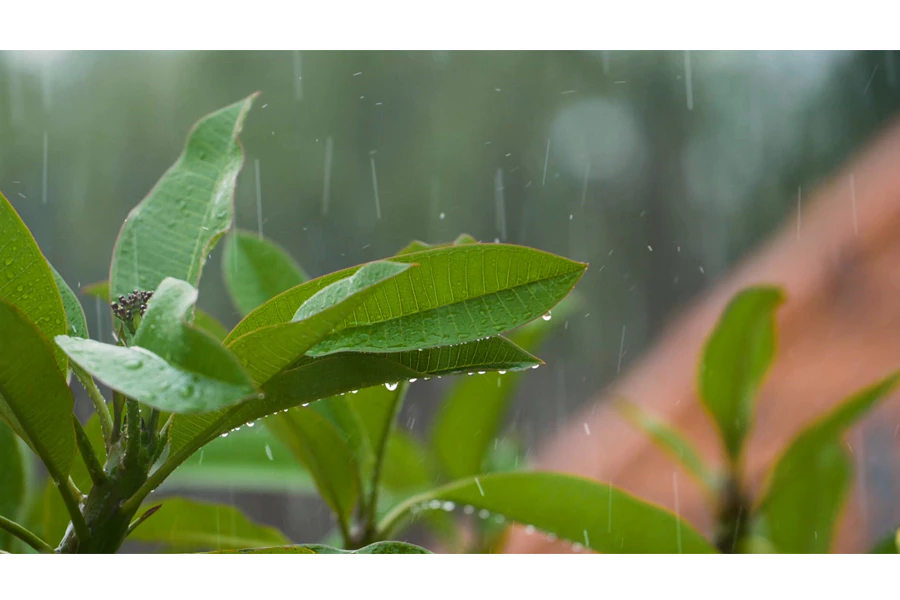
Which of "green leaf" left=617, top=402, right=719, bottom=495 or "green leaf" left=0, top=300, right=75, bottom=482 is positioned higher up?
"green leaf" left=0, top=300, right=75, bottom=482

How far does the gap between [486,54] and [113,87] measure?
203cm

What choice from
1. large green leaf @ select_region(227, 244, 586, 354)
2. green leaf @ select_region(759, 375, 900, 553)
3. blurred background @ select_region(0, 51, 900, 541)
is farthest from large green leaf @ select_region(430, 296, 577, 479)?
blurred background @ select_region(0, 51, 900, 541)

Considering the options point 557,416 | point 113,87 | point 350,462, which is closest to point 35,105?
point 113,87

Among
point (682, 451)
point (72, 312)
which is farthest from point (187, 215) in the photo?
point (682, 451)

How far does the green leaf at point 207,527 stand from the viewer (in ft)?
2.26

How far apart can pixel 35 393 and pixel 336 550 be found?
7.6 inches

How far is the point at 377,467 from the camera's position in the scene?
25.9 inches

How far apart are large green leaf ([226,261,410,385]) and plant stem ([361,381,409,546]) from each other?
0.27 meters

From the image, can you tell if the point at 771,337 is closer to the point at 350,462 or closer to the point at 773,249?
the point at 350,462

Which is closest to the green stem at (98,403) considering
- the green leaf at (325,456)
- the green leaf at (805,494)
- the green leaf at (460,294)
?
the green leaf at (460,294)

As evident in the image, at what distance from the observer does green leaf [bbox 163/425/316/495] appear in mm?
980

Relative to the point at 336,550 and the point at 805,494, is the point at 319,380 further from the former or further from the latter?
the point at 805,494

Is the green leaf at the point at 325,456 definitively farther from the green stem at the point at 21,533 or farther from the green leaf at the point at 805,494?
the green leaf at the point at 805,494

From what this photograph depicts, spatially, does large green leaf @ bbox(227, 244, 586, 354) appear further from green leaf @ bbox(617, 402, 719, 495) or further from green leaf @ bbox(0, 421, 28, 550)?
green leaf @ bbox(617, 402, 719, 495)
